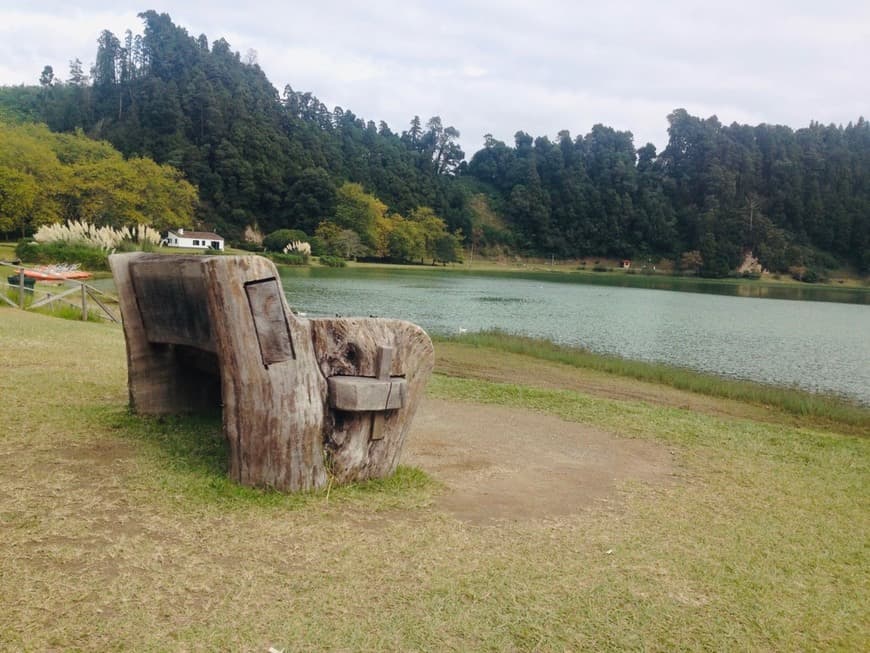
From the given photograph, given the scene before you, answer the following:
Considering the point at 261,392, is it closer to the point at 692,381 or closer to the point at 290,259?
the point at 692,381

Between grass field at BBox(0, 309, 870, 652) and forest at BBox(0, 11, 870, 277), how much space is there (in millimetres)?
83236

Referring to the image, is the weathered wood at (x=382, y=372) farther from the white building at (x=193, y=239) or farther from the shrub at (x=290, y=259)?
the shrub at (x=290, y=259)

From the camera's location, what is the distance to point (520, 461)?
6.36 meters

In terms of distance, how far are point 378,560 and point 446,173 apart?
15873 centimetres

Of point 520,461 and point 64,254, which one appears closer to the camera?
point 520,461

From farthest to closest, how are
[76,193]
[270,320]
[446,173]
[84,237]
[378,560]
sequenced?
1. [446,173]
2. [76,193]
3. [84,237]
4. [270,320]
5. [378,560]

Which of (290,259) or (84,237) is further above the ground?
(84,237)

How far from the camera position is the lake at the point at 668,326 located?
20969 mm

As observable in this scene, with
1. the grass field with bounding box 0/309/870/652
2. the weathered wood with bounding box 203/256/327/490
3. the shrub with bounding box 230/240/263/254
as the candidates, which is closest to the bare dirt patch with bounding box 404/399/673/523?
the grass field with bounding box 0/309/870/652

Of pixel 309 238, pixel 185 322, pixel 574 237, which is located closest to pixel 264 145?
pixel 309 238

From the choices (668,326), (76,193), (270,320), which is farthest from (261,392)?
(76,193)

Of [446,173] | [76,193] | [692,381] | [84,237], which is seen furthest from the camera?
[446,173]

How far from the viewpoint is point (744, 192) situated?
5231 inches

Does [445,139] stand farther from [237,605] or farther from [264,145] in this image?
[237,605]
